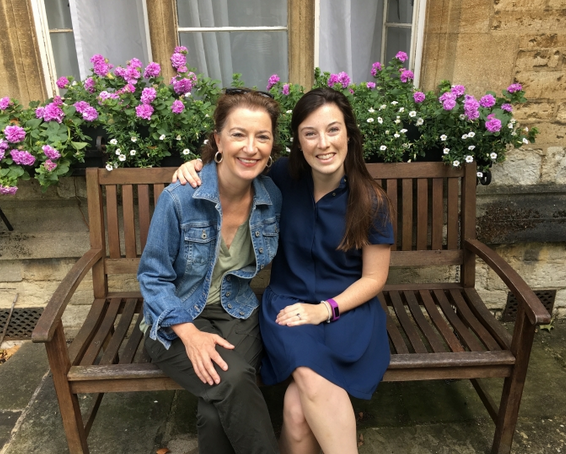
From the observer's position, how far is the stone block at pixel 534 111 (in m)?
2.78

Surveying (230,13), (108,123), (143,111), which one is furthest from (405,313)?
(230,13)

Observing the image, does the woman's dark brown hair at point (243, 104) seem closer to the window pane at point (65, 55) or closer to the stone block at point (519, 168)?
the window pane at point (65, 55)

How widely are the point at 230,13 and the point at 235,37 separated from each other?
0.13 metres

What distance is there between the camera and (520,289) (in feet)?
6.73

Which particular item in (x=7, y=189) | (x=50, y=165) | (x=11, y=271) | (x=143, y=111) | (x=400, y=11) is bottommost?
(x=11, y=271)

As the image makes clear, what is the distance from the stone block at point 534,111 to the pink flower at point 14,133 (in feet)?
8.61

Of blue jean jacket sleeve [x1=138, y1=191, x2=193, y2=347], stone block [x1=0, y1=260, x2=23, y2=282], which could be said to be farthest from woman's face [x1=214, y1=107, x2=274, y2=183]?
stone block [x1=0, y1=260, x2=23, y2=282]

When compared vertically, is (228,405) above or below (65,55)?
below

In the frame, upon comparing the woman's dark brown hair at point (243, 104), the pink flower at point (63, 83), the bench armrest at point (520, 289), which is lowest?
the bench armrest at point (520, 289)

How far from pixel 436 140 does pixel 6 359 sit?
112 inches

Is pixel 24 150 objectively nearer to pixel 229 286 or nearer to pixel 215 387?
pixel 229 286

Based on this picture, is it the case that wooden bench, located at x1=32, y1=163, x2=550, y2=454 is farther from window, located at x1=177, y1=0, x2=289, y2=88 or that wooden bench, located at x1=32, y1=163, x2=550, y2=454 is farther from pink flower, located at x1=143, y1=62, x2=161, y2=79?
window, located at x1=177, y1=0, x2=289, y2=88

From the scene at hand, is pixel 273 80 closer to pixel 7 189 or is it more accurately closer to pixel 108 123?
pixel 108 123

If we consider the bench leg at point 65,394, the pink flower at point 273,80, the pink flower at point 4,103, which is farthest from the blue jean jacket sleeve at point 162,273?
the pink flower at point 4,103
